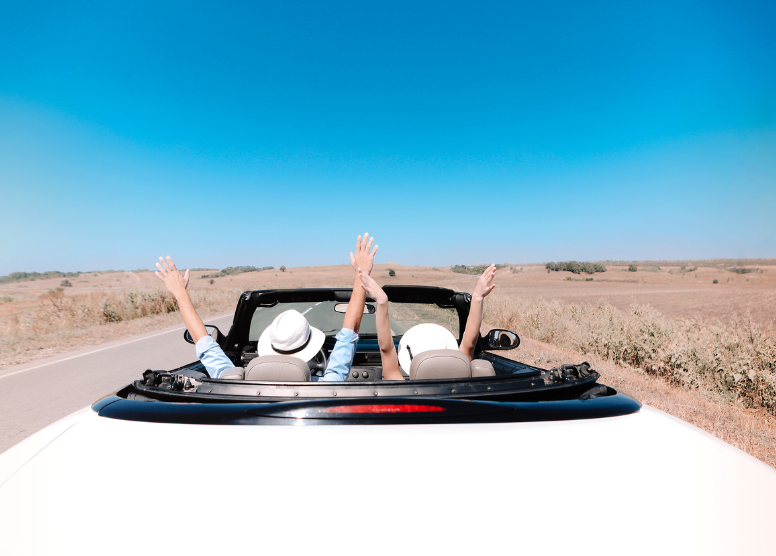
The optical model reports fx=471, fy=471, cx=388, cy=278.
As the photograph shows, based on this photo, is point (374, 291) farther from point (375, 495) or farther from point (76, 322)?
point (76, 322)

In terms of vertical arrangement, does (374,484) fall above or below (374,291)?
below

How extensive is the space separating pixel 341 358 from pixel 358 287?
0.48 meters

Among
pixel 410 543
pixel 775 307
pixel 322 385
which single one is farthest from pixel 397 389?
pixel 775 307

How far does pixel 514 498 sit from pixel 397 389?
633 mm

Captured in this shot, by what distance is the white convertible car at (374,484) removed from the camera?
44.1 inches

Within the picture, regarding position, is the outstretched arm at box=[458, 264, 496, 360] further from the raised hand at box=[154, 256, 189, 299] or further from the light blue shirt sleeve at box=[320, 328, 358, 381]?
the raised hand at box=[154, 256, 189, 299]

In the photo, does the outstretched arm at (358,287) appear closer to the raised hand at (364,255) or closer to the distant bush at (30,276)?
the raised hand at (364,255)

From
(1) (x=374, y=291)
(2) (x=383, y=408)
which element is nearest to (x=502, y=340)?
(1) (x=374, y=291)

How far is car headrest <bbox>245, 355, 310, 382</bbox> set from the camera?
6.78 ft

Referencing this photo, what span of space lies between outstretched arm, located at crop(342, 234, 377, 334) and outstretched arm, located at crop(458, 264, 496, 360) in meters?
0.82

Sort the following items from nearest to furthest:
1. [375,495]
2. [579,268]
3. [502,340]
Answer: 1. [375,495]
2. [502,340]
3. [579,268]

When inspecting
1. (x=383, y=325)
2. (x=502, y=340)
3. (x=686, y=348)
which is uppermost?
(x=383, y=325)

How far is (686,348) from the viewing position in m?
8.92

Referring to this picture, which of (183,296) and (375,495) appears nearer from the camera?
(375,495)
